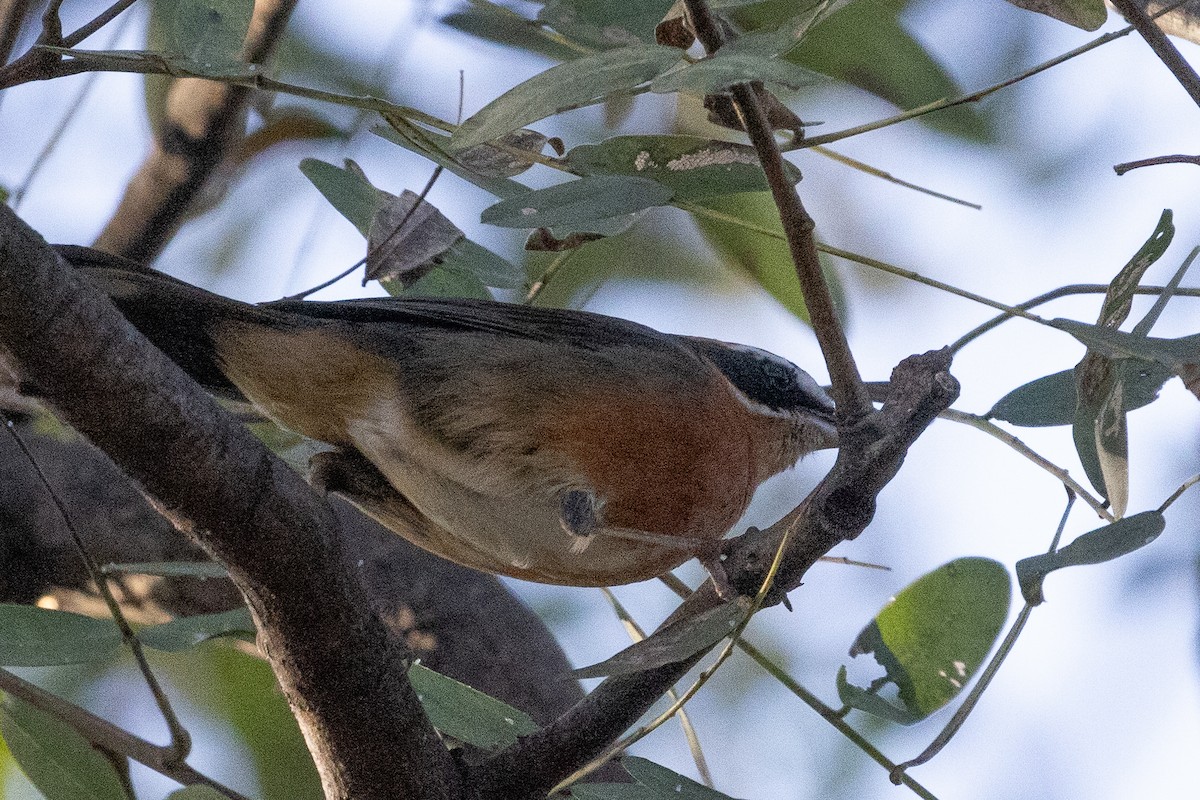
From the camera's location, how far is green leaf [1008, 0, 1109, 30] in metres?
2.31

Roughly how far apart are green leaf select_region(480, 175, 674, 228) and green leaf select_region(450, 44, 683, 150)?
0.28m

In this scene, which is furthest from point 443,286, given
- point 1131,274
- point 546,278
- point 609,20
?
point 1131,274

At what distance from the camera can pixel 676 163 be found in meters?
2.34

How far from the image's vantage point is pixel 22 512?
170 inches

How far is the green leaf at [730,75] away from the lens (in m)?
1.59

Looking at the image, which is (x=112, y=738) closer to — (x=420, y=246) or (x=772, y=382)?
(x=420, y=246)

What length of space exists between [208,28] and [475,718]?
1.38m

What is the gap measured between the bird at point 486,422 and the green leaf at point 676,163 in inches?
25.5

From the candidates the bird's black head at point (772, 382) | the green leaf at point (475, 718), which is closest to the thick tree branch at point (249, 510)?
the green leaf at point (475, 718)

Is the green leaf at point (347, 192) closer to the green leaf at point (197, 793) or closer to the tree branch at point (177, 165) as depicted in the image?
the green leaf at point (197, 793)

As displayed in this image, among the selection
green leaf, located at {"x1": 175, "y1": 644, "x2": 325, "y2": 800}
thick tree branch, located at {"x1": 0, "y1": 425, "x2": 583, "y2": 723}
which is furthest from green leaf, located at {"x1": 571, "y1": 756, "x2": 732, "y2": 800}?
green leaf, located at {"x1": 175, "y1": 644, "x2": 325, "y2": 800}

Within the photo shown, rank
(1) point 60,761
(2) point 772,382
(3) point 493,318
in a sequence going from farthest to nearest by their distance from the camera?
(2) point 772,382 → (3) point 493,318 → (1) point 60,761

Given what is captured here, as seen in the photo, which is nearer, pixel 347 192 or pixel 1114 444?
pixel 1114 444

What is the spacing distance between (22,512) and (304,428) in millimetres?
1861
